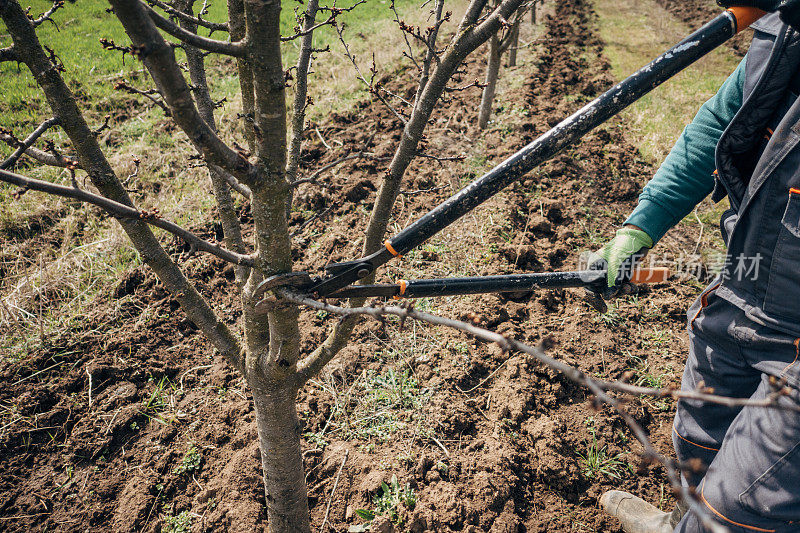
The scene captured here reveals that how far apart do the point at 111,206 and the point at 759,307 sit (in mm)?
2094

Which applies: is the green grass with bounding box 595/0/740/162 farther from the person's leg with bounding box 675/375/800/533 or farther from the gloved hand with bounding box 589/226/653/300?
the person's leg with bounding box 675/375/800/533

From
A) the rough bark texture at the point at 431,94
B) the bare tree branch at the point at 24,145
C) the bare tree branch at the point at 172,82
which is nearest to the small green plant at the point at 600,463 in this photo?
the rough bark texture at the point at 431,94

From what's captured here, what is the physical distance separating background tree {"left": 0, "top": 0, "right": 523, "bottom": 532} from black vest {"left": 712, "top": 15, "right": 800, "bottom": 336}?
94 cm

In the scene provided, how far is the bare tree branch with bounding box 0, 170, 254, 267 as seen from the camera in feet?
3.61

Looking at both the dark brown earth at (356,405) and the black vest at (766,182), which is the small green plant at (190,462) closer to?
the dark brown earth at (356,405)

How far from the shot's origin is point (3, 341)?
3.25 meters

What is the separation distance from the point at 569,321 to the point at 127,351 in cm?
315

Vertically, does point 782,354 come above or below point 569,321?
below

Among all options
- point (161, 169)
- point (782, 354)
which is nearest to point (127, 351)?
point (161, 169)

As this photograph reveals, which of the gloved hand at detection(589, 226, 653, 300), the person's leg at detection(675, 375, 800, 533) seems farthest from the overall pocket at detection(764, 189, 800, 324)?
the gloved hand at detection(589, 226, 653, 300)

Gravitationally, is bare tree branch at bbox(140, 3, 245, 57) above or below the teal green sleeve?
above

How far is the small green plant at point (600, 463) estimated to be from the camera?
249cm

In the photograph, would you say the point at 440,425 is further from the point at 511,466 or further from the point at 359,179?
the point at 359,179

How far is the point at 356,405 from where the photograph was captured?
2.79 m
